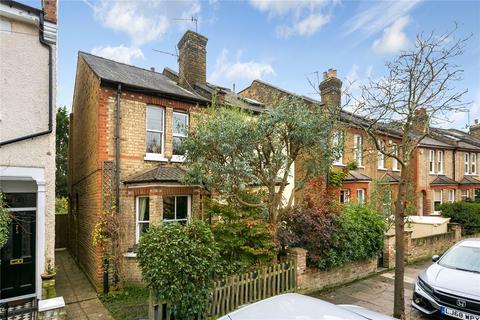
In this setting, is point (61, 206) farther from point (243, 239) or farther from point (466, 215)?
point (466, 215)

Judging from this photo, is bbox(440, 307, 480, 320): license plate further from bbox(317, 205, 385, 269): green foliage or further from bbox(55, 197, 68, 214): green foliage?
bbox(55, 197, 68, 214): green foliage

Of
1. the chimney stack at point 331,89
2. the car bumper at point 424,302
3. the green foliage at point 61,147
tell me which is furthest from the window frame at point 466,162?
the green foliage at point 61,147

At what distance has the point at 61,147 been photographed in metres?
22.8

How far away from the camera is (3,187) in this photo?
826cm

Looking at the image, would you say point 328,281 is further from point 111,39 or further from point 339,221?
point 111,39

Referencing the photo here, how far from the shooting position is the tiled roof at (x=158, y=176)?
30.1 ft

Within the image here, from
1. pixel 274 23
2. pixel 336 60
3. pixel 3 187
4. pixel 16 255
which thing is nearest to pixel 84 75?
pixel 3 187

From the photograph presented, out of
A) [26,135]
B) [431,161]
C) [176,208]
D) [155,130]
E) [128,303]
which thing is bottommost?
[128,303]

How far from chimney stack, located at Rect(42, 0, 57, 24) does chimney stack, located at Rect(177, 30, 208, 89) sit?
621 centimetres

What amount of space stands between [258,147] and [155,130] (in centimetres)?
441

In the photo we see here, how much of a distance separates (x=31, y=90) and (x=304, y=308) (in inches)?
344

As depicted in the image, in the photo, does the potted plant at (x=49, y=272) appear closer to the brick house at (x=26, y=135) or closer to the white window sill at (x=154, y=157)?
the brick house at (x=26, y=135)

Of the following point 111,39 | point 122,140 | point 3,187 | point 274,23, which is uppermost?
point 274,23

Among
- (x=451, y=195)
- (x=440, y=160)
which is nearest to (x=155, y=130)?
(x=440, y=160)
